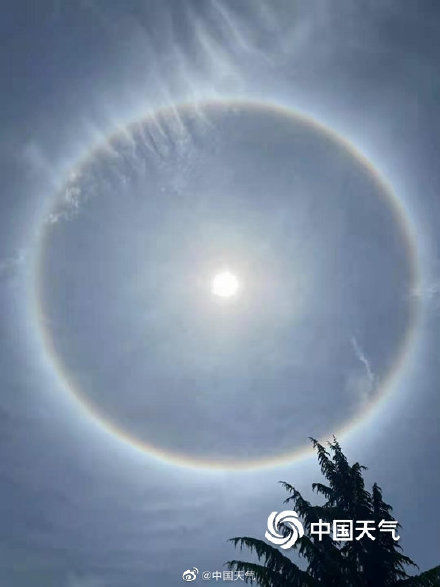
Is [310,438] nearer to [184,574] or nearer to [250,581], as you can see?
[250,581]

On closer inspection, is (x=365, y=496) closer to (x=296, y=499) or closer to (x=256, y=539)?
(x=296, y=499)

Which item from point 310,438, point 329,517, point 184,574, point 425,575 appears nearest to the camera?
point 425,575

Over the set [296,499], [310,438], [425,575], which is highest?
[310,438]

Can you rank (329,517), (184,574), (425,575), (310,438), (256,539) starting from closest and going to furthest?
1. (425,575)
2. (256,539)
3. (329,517)
4. (310,438)
5. (184,574)

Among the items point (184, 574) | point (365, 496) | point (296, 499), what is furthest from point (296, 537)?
point (184, 574)

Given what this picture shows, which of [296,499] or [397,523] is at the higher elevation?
[296,499]

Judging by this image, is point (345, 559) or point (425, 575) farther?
point (345, 559)
